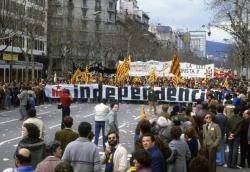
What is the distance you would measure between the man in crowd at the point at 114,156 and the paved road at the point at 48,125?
19.5ft

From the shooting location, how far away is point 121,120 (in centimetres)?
2953

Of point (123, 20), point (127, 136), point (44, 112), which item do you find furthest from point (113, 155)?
point (123, 20)

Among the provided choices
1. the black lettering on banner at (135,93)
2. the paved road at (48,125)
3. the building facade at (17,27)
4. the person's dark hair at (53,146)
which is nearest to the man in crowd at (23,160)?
the person's dark hair at (53,146)

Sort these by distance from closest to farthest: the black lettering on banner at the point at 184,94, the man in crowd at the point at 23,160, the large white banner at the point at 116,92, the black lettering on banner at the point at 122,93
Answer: the man in crowd at the point at 23,160
the black lettering on banner at the point at 184,94
the large white banner at the point at 116,92
the black lettering on banner at the point at 122,93

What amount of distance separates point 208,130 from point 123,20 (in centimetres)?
12281

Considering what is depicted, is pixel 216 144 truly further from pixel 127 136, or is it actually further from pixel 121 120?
pixel 121 120

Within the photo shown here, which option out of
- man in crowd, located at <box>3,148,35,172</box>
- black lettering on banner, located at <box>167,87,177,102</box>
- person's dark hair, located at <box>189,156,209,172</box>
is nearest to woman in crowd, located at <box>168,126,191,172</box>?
person's dark hair, located at <box>189,156,209,172</box>

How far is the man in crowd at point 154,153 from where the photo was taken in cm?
906

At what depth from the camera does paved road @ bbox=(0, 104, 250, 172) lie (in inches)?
709

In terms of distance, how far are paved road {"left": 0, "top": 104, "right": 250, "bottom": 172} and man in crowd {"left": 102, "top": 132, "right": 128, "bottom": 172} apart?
596cm

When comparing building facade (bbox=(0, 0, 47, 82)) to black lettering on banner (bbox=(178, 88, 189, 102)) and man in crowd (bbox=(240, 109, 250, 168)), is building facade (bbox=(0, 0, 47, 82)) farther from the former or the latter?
man in crowd (bbox=(240, 109, 250, 168))

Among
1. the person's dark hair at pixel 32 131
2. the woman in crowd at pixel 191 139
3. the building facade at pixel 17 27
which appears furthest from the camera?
the building facade at pixel 17 27

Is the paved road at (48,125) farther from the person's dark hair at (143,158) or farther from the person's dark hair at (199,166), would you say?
the person's dark hair at (199,166)

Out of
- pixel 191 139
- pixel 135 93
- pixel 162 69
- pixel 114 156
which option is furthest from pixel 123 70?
pixel 114 156
